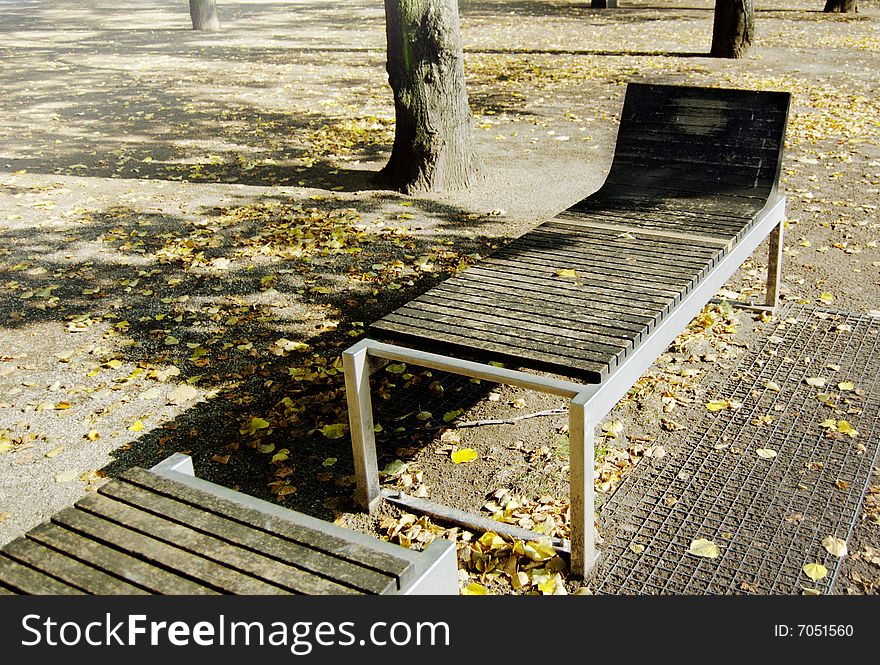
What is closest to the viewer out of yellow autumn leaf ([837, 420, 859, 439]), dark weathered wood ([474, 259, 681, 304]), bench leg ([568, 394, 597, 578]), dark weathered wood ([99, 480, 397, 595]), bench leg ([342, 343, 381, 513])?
dark weathered wood ([99, 480, 397, 595])

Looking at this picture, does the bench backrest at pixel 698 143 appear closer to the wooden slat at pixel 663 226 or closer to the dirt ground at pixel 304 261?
the wooden slat at pixel 663 226

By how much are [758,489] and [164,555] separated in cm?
212

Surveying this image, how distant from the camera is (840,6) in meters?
17.4

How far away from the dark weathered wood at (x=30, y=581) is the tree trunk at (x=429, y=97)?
5.25 metres

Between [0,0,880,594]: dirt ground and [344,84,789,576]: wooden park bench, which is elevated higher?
[344,84,789,576]: wooden park bench

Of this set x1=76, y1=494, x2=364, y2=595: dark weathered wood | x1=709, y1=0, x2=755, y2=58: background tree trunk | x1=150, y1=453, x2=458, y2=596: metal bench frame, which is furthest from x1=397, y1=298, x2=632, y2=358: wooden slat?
x1=709, y1=0, x2=755, y2=58: background tree trunk

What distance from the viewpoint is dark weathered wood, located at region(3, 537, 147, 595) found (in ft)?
6.75

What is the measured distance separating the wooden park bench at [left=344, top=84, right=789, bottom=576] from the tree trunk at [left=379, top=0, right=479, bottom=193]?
6.35ft

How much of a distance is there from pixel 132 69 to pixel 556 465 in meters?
12.8

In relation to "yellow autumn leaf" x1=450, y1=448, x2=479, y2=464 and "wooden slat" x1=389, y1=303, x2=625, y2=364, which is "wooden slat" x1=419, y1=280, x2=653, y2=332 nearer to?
"wooden slat" x1=389, y1=303, x2=625, y2=364

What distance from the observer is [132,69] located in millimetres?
14195

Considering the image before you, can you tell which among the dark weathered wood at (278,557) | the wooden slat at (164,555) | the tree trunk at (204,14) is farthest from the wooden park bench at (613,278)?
the tree trunk at (204,14)

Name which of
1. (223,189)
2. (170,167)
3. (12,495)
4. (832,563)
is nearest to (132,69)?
(170,167)

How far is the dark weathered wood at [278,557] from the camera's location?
203 centimetres
